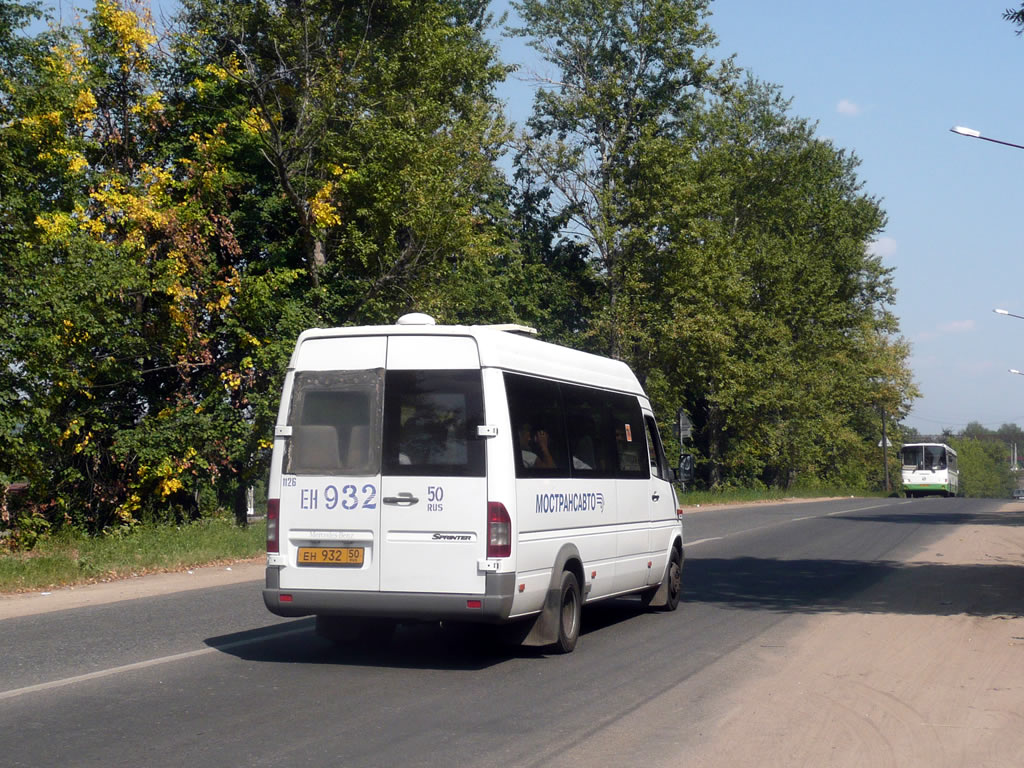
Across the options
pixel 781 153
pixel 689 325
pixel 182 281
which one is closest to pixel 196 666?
pixel 182 281

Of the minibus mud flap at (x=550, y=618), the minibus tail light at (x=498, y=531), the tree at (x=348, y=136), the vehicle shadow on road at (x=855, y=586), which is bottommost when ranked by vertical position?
the vehicle shadow on road at (x=855, y=586)

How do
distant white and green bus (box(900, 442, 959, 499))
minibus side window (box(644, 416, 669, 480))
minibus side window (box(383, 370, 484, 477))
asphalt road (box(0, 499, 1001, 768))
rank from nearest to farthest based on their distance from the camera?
1. asphalt road (box(0, 499, 1001, 768))
2. minibus side window (box(383, 370, 484, 477))
3. minibus side window (box(644, 416, 669, 480))
4. distant white and green bus (box(900, 442, 959, 499))

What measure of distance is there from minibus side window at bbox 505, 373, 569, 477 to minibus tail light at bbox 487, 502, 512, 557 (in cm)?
38

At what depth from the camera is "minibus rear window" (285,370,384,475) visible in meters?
9.62

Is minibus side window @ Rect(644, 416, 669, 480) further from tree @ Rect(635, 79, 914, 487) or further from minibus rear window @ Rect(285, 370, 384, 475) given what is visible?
tree @ Rect(635, 79, 914, 487)

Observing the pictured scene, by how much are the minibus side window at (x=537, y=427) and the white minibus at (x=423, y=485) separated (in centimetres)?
2

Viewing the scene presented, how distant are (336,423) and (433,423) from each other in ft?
2.74

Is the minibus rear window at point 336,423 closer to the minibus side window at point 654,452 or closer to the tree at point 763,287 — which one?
the minibus side window at point 654,452

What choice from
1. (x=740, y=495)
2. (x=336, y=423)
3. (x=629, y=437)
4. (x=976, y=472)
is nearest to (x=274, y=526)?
(x=336, y=423)

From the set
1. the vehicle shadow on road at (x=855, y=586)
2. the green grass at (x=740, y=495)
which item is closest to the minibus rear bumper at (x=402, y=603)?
the vehicle shadow on road at (x=855, y=586)

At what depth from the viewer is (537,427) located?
1008 cm

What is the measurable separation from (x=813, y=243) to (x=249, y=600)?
5086 centimetres

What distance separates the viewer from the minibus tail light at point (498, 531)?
361 inches

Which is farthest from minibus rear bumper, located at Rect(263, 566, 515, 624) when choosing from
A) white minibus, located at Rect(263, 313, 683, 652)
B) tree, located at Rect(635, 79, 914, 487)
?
tree, located at Rect(635, 79, 914, 487)
